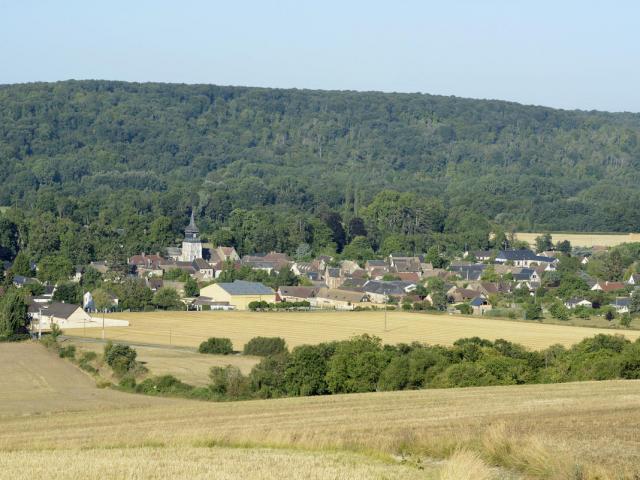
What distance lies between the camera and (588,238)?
101 meters

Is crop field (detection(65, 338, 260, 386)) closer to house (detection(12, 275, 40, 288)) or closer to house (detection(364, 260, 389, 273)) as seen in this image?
house (detection(12, 275, 40, 288))

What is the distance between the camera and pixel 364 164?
173250mm

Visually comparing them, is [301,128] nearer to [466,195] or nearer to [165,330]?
[466,195]

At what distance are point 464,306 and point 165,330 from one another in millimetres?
17416

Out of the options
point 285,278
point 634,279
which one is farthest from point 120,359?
point 634,279

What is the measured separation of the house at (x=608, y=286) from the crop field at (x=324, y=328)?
15.1 m

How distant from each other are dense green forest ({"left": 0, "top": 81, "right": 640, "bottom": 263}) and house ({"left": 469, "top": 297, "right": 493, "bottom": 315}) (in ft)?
83.6

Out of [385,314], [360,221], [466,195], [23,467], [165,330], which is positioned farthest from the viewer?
[466,195]

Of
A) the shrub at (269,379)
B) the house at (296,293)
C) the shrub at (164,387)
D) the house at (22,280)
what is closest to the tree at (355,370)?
the shrub at (269,379)

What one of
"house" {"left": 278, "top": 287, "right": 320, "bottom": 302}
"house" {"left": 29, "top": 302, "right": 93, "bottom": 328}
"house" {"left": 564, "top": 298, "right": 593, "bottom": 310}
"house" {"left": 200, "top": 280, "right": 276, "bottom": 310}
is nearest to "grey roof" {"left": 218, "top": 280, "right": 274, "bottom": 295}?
"house" {"left": 200, "top": 280, "right": 276, "bottom": 310}

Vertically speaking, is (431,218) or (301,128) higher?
(301,128)

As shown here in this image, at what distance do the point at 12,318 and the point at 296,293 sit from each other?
76.1 ft

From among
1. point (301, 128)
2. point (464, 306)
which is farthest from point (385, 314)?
point (301, 128)

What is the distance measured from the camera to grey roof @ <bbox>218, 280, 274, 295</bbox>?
61.6 metres
